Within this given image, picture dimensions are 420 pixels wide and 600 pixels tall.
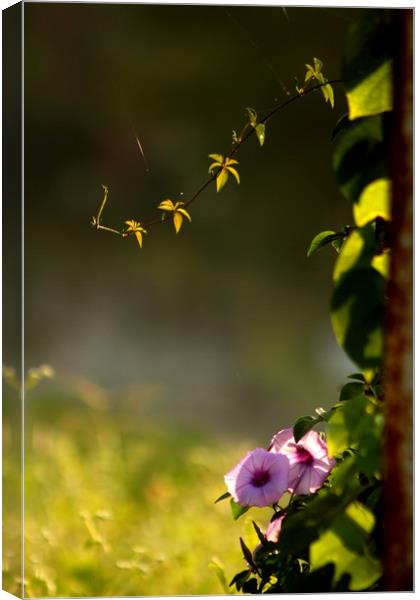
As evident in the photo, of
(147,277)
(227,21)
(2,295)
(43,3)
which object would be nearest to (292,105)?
(227,21)

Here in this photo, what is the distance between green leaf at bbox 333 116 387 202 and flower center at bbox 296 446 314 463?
565 millimetres

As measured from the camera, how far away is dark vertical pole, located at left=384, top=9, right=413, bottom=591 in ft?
3.82

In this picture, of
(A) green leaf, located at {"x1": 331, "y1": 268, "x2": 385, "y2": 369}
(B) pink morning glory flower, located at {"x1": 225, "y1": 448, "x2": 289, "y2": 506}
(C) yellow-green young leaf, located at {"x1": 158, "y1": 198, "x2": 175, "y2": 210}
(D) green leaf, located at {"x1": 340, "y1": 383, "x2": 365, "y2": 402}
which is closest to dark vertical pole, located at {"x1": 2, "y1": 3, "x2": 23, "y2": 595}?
(C) yellow-green young leaf, located at {"x1": 158, "y1": 198, "x2": 175, "y2": 210}

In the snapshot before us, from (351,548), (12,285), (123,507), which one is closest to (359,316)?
(351,548)

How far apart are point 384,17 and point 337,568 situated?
30.0 inches

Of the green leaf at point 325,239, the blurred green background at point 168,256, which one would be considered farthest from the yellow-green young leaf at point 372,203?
the blurred green background at point 168,256

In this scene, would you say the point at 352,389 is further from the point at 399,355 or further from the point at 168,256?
the point at 168,256

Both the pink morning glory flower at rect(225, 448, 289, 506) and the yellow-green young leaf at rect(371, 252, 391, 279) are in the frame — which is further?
the pink morning glory flower at rect(225, 448, 289, 506)

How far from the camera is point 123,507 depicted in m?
2.70

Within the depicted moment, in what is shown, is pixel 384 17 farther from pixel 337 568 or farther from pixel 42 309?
pixel 42 309

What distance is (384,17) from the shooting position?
4.24 feet

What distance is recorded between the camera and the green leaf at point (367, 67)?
48.8 inches

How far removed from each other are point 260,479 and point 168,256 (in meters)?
1.02

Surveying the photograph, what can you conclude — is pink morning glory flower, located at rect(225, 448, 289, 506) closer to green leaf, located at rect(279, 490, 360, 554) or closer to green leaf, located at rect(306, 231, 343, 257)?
green leaf, located at rect(279, 490, 360, 554)
